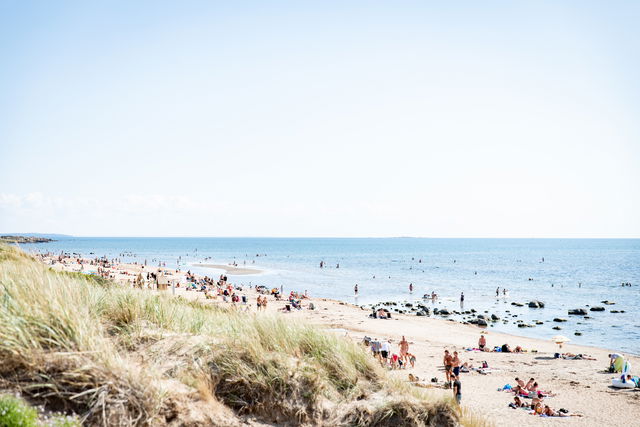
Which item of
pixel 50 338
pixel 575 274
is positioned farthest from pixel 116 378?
pixel 575 274

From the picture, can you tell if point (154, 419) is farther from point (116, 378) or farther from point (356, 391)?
point (356, 391)

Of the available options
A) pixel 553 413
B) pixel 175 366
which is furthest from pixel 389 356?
pixel 175 366

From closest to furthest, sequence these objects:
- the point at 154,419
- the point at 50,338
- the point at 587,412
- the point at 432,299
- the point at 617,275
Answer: the point at 154,419
the point at 50,338
the point at 587,412
the point at 432,299
the point at 617,275

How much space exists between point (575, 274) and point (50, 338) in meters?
83.4

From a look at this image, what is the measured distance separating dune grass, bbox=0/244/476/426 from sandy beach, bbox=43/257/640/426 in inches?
49.9

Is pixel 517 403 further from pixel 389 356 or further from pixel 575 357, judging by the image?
pixel 575 357

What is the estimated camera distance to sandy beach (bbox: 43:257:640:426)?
42.9ft

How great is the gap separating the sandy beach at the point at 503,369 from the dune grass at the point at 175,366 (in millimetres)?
1267

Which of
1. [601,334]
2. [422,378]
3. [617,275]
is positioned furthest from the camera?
[617,275]

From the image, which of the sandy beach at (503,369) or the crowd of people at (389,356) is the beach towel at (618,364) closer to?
the sandy beach at (503,369)

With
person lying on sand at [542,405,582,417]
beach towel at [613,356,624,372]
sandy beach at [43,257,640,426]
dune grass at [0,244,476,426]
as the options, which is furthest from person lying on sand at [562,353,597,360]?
dune grass at [0,244,476,426]

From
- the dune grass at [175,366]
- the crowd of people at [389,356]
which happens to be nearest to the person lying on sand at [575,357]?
the crowd of people at [389,356]

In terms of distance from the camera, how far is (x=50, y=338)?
4.98 m

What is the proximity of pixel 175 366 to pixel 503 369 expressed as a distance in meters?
17.3
